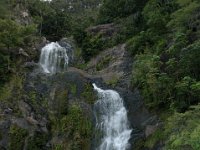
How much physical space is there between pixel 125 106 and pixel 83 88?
401 centimetres

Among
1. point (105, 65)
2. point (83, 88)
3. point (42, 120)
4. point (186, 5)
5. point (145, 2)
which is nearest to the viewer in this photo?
point (42, 120)

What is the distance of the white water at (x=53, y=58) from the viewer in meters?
40.2

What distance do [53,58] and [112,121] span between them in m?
12.9

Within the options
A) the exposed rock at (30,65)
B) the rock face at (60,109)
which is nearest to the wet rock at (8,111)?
the rock face at (60,109)

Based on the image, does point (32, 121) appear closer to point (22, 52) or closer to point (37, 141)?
point (37, 141)

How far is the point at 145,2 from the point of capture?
152 ft

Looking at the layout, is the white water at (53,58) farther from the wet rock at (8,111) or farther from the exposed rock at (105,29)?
the wet rock at (8,111)

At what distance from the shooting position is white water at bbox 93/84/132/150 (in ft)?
93.7

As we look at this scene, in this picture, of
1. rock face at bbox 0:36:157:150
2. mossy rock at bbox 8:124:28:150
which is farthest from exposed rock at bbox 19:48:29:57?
mossy rock at bbox 8:124:28:150

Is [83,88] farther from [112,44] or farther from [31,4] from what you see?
[31,4]

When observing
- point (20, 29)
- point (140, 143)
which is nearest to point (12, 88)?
point (20, 29)

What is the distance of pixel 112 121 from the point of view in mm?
30312

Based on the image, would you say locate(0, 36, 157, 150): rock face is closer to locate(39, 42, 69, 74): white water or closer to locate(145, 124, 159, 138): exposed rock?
locate(145, 124, 159, 138): exposed rock

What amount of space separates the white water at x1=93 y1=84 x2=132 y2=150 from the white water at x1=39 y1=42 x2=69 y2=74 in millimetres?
8395
